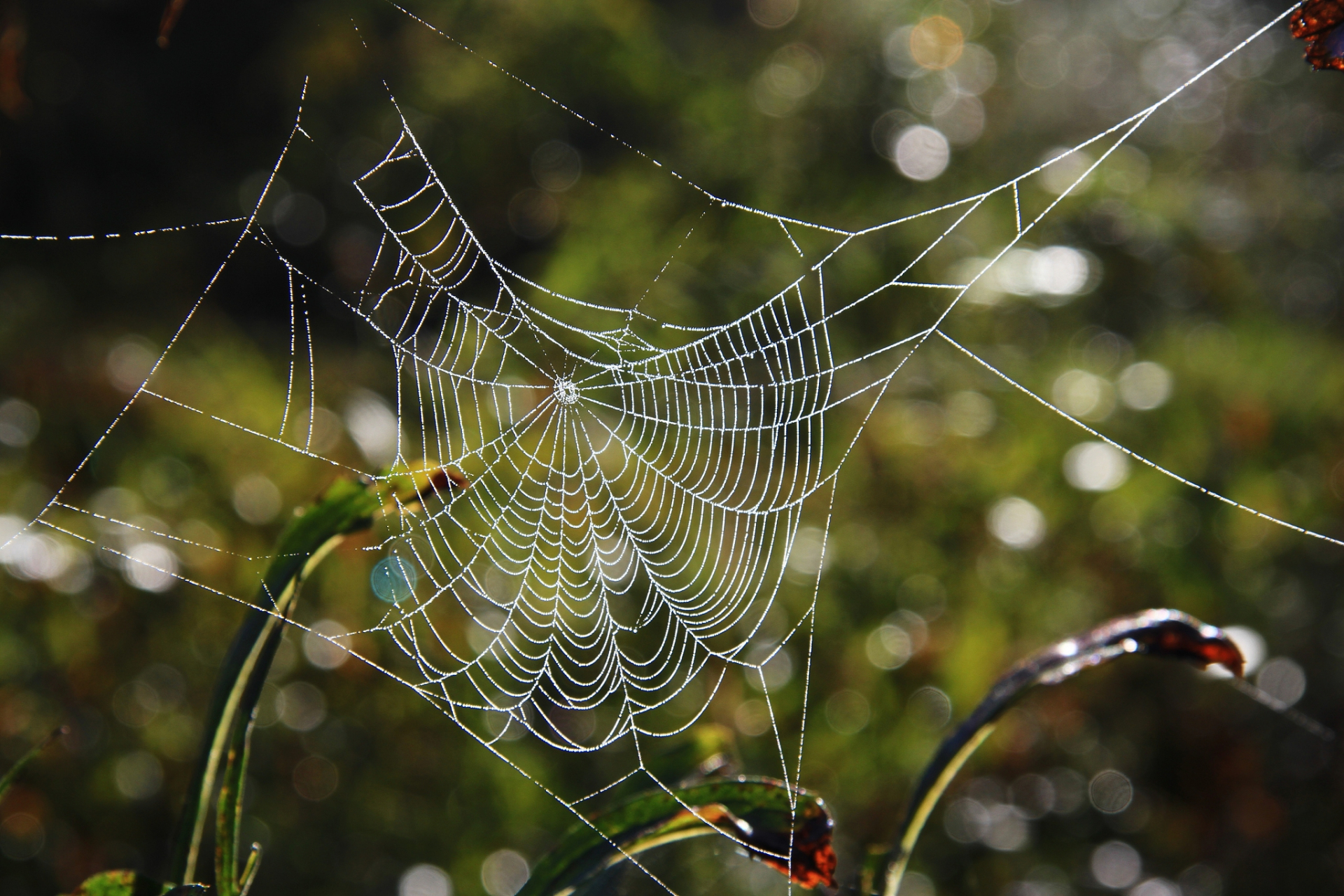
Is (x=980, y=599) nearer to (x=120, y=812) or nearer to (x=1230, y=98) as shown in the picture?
(x=120, y=812)

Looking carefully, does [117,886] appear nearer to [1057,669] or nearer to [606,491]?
[1057,669]

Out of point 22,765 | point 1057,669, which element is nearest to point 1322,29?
point 1057,669

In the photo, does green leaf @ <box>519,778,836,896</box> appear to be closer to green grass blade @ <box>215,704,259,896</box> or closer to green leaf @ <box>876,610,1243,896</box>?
green leaf @ <box>876,610,1243,896</box>

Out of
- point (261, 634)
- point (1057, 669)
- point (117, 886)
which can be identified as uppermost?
point (1057, 669)

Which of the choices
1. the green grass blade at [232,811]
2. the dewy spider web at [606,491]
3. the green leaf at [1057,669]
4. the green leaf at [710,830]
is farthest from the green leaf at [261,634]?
the dewy spider web at [606,491]

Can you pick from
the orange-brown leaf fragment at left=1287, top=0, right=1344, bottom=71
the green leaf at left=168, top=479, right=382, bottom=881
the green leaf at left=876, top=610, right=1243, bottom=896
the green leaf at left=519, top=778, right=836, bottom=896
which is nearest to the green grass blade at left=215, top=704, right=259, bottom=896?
the green leaf at left=168, top=479, right=382, bottom=881
